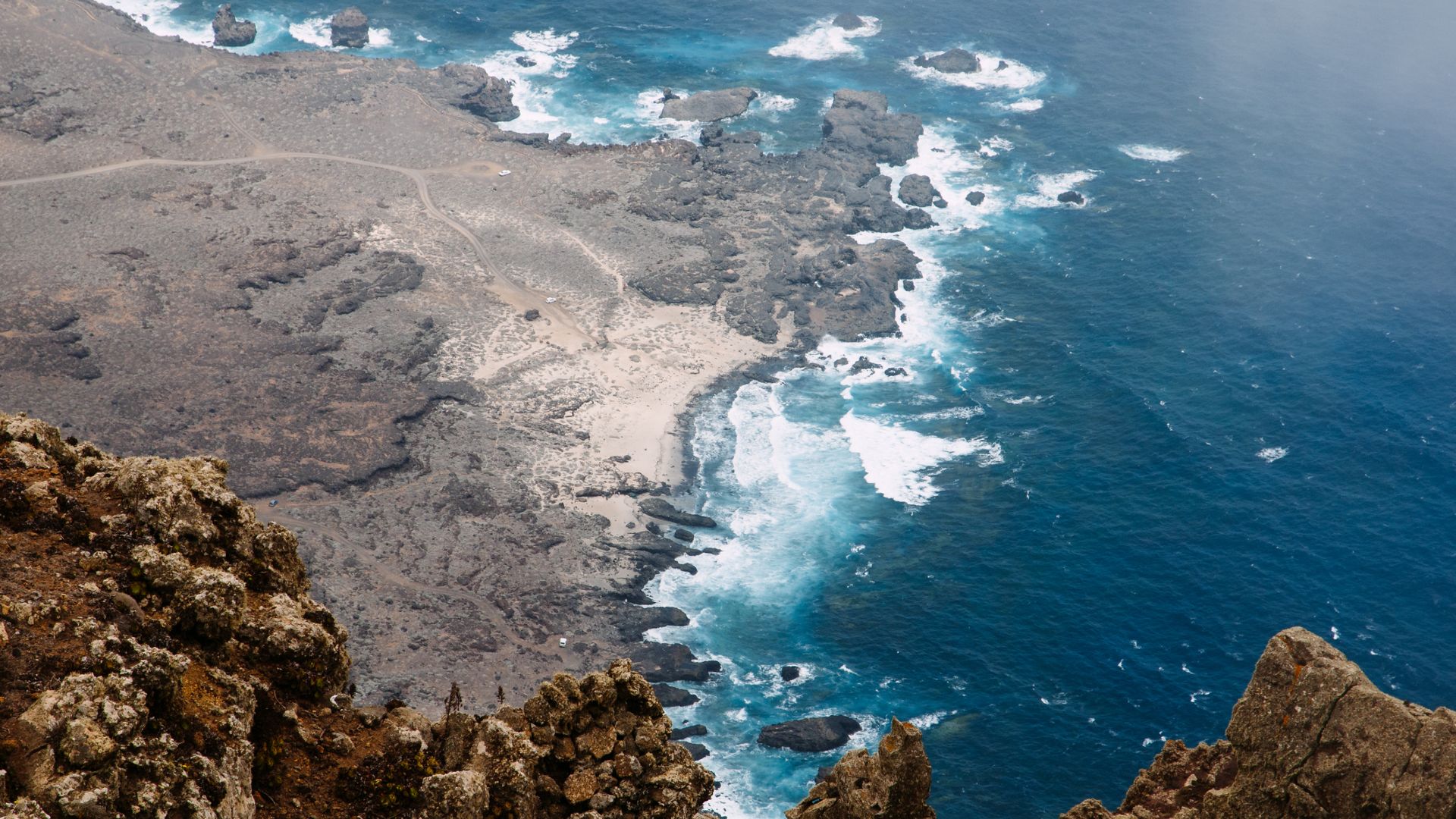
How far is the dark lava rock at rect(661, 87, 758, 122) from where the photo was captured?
509ft

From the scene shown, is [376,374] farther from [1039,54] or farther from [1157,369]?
[1039,54]

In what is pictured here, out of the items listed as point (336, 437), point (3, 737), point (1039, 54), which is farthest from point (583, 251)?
point (3, 737)

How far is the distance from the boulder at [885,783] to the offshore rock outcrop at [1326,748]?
345 inches

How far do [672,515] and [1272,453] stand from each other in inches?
2114

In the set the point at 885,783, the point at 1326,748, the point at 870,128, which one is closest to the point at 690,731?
the point at 885,783

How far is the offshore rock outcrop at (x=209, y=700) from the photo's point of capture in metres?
24.8

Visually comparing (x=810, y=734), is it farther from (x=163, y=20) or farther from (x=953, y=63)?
(x=163, y=20)

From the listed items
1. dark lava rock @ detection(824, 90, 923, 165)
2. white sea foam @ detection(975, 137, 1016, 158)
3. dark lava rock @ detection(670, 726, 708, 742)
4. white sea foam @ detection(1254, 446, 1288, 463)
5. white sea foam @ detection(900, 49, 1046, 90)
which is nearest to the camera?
dark lava rock @ detection(670, 726, 708, 742)

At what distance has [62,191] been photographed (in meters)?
119

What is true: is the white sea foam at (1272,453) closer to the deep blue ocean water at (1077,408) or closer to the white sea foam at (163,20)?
the deep blue ocean water at (1077,408)

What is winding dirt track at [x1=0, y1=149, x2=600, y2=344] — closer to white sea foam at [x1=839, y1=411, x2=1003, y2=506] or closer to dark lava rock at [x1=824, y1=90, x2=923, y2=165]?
white sea foam at [x1=839, y1=411, x2=1003, y2=506]

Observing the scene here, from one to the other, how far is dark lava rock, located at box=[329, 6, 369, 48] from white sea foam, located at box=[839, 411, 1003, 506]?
96.2 meters

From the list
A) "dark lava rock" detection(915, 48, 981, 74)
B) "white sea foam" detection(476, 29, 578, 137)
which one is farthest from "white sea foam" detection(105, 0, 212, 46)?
"dark lava rock" detection(915, 48, 981, 74)

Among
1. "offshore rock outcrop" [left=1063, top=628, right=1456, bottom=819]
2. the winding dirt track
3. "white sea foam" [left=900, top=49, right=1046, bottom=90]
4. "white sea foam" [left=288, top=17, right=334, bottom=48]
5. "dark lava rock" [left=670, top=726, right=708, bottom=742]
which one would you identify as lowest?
"dark lava rock" [left=670, top=726, right=708, bottom=742]
